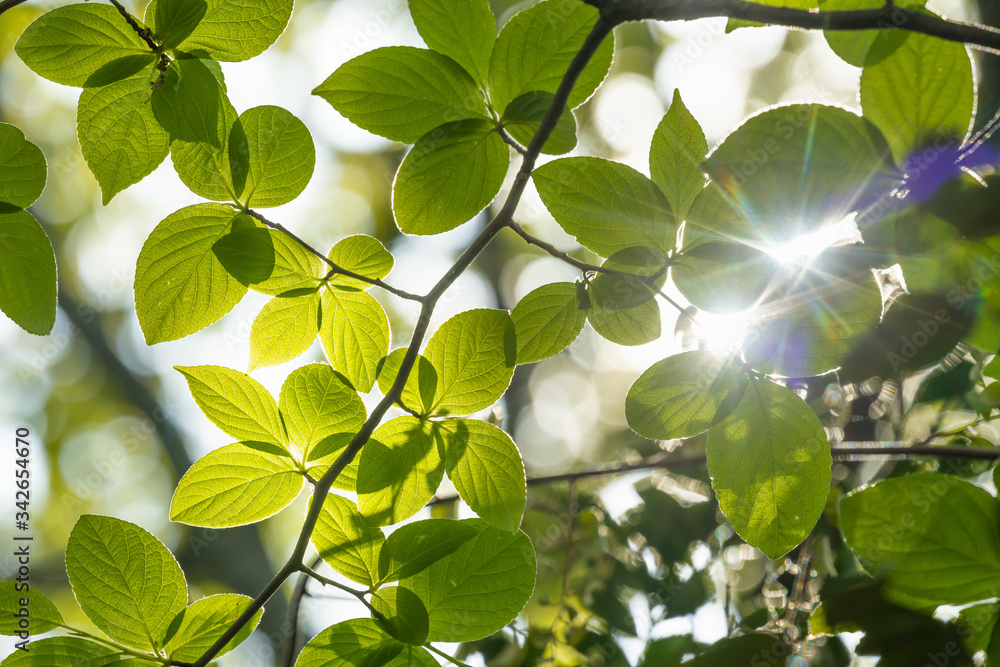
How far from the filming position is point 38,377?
563 centimetres

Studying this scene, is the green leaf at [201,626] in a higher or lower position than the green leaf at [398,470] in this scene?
lower

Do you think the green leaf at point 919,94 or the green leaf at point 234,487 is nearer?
the green leaf at point 919,94

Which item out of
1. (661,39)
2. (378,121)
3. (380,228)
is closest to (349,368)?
(378,121)

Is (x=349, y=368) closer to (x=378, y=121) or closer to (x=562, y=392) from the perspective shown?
(x=378, y=121)

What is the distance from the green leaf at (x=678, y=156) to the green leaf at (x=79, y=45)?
523mm

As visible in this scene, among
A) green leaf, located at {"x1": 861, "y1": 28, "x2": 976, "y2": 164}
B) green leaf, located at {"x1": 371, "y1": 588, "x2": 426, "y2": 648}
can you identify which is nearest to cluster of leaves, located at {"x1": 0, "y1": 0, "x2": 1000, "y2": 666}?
green leaf, located at {"x1": 371, "y1": 588, "x2": 426, "y2": 648}

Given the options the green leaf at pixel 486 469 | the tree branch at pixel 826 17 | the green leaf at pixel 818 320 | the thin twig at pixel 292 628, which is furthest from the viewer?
the thin twig at pixel 292 628

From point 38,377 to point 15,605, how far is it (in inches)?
249

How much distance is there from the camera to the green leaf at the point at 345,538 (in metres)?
0.63

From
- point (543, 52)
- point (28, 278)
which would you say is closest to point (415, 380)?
point (543, 52)

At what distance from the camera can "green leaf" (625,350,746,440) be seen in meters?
0.61

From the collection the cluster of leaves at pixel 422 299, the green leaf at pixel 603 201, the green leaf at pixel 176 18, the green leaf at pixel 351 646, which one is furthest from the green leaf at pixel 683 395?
the green leaf at pixel 176 18

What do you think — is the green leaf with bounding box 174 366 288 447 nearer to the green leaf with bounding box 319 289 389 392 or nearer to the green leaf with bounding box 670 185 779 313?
the green leaf with bounding box 319 289 389 392

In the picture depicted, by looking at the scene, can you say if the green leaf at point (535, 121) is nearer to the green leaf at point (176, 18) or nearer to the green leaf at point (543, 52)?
the green leaf at point (543, 52)
